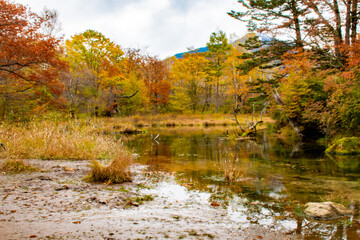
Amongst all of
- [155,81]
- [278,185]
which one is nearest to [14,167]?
[278,185]

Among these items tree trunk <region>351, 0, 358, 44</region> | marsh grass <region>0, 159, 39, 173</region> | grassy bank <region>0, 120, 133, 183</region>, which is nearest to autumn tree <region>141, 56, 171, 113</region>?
tree trunk <region>351, 0, 358, 44</region>

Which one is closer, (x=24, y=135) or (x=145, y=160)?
(x=24, y=135)

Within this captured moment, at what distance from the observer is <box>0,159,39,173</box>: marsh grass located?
7402mm

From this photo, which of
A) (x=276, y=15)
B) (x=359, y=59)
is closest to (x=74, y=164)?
(x=359, y=59)

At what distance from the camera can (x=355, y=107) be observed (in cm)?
1327

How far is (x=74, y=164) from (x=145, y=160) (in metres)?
3.16

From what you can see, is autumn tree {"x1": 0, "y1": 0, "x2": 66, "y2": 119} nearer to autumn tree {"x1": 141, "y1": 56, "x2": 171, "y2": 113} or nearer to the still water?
the still water

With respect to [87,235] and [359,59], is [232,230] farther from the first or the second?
[359,59]

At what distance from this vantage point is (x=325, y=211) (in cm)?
477

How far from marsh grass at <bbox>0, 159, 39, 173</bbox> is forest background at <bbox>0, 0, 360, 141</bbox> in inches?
324

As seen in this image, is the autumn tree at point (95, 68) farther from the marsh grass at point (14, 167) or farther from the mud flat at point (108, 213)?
the mud flat at point (108, 213)

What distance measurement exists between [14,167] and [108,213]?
15.0 ft

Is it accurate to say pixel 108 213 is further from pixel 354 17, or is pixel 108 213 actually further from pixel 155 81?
pixel 155 81

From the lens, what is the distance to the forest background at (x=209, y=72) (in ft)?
46.7
